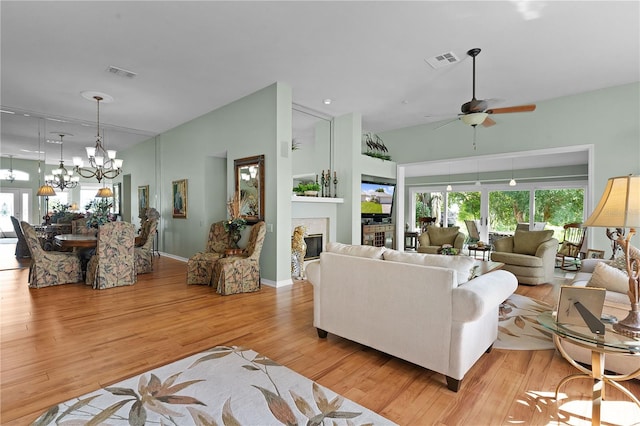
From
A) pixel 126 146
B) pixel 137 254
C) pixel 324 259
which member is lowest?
pixel 137 254

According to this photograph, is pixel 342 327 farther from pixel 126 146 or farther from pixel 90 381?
pixel 126 146

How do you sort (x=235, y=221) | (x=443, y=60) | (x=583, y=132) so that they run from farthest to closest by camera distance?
1. (x=583, y=132)
2. (x=235, y=221)
3. (x=443, y=60)

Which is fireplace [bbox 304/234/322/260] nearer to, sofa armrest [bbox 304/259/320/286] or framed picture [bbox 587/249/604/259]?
sofa armrest [bbox 304/259/320/286]

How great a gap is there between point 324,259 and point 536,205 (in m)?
9.38

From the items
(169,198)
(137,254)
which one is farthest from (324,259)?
(169,198)

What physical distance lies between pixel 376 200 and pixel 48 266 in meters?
6.16

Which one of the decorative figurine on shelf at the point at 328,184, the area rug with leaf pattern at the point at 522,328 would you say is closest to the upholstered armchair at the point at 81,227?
→ the decorative figurine on shelf at the point at 328,184

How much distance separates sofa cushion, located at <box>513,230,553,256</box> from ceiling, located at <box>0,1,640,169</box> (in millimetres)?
2292

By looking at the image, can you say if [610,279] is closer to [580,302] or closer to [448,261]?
[580,302]

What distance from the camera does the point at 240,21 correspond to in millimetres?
3234

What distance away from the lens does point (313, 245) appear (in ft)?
20.7

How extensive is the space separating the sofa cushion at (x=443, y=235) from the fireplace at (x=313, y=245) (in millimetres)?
2895

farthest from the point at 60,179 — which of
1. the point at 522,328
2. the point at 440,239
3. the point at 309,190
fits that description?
the point at 522,328

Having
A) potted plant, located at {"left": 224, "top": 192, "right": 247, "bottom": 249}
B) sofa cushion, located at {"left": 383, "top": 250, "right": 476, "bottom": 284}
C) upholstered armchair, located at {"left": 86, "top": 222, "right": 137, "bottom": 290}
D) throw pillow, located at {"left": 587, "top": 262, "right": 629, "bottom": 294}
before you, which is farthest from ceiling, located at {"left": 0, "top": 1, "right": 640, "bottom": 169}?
throw pillow, located at {"left": 587, "top": 262, "right": 629, "bottom": 294}
